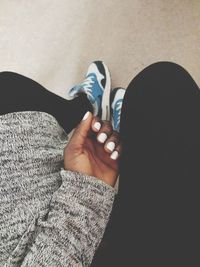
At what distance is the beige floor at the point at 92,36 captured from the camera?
1277mm

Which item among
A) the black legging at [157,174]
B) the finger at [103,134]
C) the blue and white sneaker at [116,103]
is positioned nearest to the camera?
the black legging at [157,174]

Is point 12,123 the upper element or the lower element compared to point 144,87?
lower

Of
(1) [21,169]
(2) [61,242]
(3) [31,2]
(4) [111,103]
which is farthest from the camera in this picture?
(3) [31,2]

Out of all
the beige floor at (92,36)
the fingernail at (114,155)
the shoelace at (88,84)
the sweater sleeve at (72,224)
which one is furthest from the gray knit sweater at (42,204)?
the beige floor at (92,36)

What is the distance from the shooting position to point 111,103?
4.16 feet

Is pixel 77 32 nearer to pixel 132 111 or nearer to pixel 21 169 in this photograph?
pixel 132 111

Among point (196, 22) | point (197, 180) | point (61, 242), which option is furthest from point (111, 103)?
point (61, 242)

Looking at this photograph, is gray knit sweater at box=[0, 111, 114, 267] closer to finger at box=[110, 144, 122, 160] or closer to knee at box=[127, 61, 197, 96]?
finger at box=[110, 144, 122, 160]

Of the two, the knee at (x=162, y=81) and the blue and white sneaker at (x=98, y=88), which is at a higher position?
the knee at (x=162, y=81)

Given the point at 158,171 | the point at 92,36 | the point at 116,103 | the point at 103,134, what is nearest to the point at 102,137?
the point at 103,134

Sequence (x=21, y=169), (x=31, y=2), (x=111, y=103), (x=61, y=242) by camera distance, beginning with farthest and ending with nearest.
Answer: (x=31, y=2) < (x=111, y=103) < (x=21, y=169) < (x=61, y=242)

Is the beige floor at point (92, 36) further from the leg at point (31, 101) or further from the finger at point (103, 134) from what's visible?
the finger at point (103, 134)

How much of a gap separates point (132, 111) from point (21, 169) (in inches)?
12.2

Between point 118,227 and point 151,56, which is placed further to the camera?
point 151,56
